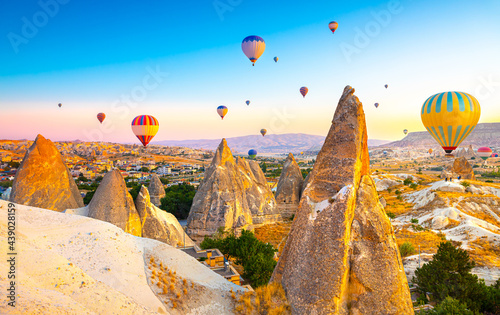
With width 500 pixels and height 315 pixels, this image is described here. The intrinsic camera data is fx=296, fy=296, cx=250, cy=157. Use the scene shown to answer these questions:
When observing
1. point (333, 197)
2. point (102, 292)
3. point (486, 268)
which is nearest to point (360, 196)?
point (333, 197)

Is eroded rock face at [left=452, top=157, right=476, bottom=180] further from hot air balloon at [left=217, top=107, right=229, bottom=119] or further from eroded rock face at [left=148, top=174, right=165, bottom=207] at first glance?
eroded rock face at [left=148, top=174, right=165, bottom=207]

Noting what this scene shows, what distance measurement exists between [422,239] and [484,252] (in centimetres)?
520

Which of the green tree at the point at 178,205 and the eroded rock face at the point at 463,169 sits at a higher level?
the eroded rock face at the point at 463,169

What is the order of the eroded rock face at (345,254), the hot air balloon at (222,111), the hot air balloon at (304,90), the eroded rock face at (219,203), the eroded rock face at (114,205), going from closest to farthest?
the eroded rock face at (345,254) < the eroded rock face at (114,205) < the eroded rock face at (219,203) < the hot air balloon at (222,111) < the hot air balloon at (304,90)

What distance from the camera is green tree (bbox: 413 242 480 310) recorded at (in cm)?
1313

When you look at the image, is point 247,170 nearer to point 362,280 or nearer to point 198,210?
point 198,210

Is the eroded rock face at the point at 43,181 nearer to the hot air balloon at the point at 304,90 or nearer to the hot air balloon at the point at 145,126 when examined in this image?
the hot air balloon at the point at 145,126

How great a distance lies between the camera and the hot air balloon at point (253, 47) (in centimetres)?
3988

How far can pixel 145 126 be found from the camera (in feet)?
106

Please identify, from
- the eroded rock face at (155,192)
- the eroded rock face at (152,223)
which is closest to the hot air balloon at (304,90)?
the eroded rock face at (155,192)

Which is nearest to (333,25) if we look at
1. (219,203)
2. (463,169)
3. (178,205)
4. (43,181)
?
(463,169)

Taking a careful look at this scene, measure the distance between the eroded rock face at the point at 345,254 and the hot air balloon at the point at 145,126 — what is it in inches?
1102

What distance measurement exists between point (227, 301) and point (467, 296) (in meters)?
11.7

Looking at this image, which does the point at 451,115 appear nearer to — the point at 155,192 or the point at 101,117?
the point at 155,192
